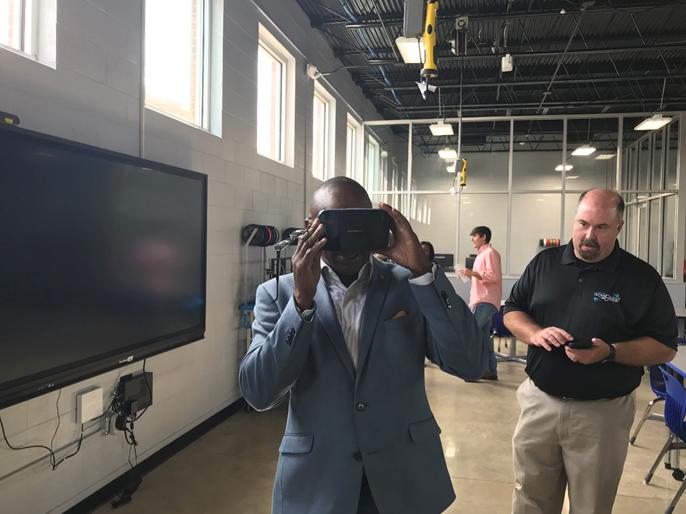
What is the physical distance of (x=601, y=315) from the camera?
72.0 inches

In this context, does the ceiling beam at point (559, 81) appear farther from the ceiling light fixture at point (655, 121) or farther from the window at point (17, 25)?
the window at point (17, 25)

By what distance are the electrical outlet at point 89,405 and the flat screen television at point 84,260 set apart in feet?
0.90

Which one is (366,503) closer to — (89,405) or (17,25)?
(89,405)

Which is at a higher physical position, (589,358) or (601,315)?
(601,315)

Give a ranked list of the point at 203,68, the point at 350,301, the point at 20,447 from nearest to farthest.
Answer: the point at 350,301 < the point at 20,447 < the point at 203,68

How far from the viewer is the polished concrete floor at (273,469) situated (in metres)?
2.75

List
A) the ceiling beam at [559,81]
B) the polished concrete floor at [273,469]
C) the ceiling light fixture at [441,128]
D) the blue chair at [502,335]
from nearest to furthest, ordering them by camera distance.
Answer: the polished concrete floor at [273,469], the blue chair at [502,335], the ceiling beam at [559,81], the ceiling light fixture at [441,128]

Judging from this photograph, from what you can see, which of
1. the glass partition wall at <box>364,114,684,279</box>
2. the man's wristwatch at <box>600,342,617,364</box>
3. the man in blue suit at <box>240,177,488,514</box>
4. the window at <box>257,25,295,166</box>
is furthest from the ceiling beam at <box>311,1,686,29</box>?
the man in blue suit at <box>240,177,488,514</box>

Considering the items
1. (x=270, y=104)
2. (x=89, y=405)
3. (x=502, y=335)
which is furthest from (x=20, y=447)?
(x=502, y=335)

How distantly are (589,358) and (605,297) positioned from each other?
0.27m

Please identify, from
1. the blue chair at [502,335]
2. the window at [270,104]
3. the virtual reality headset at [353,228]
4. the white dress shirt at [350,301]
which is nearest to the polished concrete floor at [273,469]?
the blue chair at [502,335]

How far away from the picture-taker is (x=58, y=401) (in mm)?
2352

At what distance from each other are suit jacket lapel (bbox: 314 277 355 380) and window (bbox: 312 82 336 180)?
19.0 feet

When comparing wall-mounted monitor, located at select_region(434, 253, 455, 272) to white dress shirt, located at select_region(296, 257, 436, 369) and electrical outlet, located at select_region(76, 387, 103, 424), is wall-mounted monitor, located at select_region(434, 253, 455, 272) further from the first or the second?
white dress shirt, located at select_region(296, 257, 436, 369)
